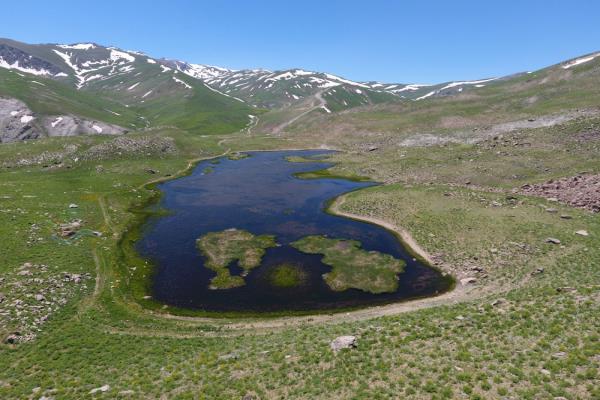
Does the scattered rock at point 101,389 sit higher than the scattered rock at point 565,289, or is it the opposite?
the scattered rock at point 101,389

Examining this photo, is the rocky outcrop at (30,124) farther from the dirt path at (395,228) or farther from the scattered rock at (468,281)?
the scattered rock at (468,281)

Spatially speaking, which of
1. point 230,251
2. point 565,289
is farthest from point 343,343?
point 230,251

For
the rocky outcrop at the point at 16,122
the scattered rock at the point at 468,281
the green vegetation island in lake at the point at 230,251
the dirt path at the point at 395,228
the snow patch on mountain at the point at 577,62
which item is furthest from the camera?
the snow patch on mountain at the point at 577,62

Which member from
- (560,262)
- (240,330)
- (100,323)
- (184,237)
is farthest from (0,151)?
(560,262)

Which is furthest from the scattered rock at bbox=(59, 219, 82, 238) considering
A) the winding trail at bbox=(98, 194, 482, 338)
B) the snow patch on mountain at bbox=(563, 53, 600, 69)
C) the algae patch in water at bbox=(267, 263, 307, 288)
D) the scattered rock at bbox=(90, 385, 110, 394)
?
the snow patch on mountain at bbox=(563, 53, 600, 69)

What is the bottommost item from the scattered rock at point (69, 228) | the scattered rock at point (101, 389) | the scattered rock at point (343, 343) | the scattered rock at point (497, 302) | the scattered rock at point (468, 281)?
the scattered rock at point (468, 281)

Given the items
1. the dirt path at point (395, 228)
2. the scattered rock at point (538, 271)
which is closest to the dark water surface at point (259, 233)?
the dirt path at point (395, 228)

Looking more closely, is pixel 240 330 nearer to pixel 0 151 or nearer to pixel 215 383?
pixel 215 383
